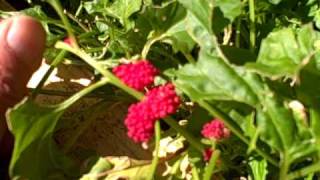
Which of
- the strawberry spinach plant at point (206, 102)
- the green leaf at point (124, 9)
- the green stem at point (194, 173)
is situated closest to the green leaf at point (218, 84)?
the strawberry spinach plant at point (206, 102)

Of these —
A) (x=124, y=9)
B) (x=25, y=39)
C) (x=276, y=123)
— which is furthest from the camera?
(x=124, y=9)

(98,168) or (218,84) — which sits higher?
(218,84)

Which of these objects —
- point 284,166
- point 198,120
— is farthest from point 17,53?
point 284,166

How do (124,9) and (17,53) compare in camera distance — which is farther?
(124,9)

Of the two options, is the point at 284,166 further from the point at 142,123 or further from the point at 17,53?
the point at 17,53

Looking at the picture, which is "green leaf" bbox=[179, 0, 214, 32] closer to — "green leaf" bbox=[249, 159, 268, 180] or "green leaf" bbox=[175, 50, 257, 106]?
"green leaf" bbox=[175, 50, 257, 106]

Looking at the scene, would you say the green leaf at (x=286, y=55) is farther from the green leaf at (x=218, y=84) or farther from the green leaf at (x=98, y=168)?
the green leaf at (x=98, y=168)

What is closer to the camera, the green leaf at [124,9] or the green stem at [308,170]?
the green stem at [308,170]

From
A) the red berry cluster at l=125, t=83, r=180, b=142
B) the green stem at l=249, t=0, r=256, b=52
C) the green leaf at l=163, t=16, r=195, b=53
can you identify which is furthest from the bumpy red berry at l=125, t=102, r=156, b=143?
the green stem at l=249, t=0, r=256, b=52
